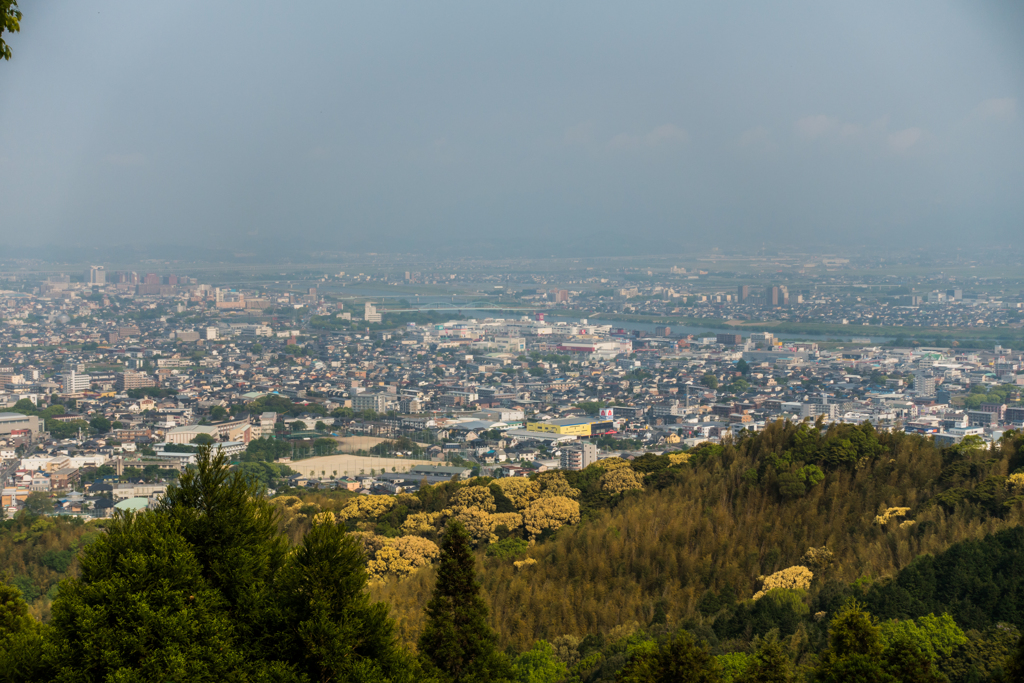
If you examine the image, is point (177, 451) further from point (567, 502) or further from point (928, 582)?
point (928, 582)

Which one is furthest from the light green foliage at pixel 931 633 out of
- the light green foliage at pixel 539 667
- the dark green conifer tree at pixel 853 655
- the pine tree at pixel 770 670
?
the light green foliage at pixel 539 667

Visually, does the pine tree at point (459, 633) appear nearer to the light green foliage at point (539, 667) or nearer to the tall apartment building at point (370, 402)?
the light green foliage at point (539, 667)

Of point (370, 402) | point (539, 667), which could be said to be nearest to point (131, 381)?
point (370, 402)

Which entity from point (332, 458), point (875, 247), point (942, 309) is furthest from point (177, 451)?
point (875, 247)

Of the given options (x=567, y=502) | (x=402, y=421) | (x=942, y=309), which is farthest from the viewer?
(x=942, y=309)

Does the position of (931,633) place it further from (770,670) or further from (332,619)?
(332,619)

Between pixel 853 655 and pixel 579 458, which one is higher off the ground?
pixel 853 655
